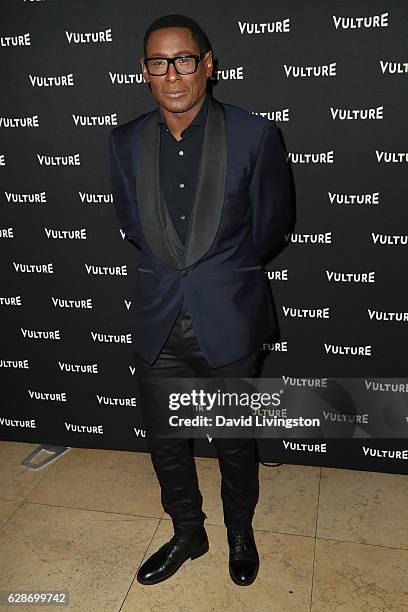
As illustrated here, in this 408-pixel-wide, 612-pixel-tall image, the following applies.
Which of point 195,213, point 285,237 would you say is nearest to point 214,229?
point 195,213

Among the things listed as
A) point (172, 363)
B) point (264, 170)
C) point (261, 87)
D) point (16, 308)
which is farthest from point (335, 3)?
point (16, 308)

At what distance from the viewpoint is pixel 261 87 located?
8.38 ft

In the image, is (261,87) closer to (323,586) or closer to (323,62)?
(323,62)

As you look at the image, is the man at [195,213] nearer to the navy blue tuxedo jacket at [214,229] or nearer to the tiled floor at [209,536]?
the navy blue tuxedo jacket at [214,229]

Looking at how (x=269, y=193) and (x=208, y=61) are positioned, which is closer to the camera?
(x=208, y=61)

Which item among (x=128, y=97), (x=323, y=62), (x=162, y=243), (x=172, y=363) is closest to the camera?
(x=162, y=243)

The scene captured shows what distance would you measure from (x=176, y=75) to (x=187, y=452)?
56.3 inches

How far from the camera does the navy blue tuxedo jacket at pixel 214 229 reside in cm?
205

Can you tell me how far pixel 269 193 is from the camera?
2.18m

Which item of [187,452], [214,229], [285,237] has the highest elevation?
[214,229]

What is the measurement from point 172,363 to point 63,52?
5.01 feet

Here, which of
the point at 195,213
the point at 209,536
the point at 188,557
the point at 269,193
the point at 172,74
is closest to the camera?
the point at 172,74

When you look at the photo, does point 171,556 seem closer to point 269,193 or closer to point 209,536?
point 209,536

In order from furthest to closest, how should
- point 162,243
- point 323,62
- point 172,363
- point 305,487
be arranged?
point 305,487
point 323,62
point 172,363
point 162,243
